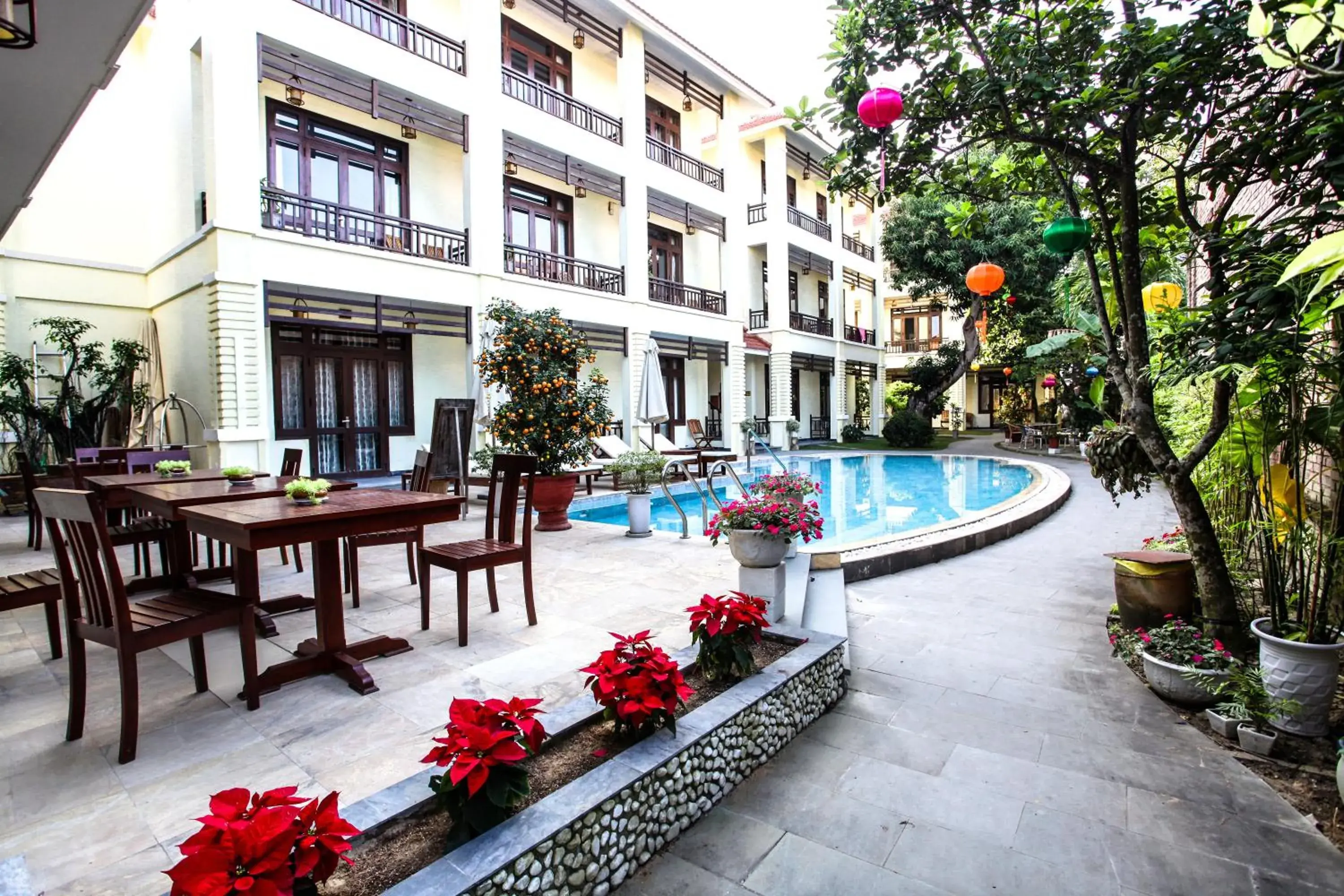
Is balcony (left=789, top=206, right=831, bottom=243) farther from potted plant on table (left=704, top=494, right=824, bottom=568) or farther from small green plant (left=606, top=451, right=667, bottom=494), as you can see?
potted plant on table (left=704, top=494, right=824, bottom=568)

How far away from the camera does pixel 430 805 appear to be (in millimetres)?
1759

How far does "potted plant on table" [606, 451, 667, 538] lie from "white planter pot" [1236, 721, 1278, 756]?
4.62m

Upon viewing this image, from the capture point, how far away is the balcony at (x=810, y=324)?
19766mm

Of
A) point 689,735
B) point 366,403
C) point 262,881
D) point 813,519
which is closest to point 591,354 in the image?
point 366,403

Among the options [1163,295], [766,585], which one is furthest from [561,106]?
[766,585]

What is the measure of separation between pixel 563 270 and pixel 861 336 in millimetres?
13508

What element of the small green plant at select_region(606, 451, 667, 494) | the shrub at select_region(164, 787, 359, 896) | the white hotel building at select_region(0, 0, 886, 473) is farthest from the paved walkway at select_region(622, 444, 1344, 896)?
the small green plant at select_region(606, 451, 667, 494)

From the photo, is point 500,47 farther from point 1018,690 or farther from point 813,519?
point 1018,690

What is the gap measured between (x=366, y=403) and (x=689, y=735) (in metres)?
10.6

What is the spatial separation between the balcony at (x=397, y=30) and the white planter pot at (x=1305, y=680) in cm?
1193

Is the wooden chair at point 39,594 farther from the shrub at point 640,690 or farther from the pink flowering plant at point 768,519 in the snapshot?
the pink flowering plant at point 768,519

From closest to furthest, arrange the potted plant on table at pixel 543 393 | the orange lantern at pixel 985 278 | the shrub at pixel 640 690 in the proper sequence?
the shrub at pixel 640 690 < the orange lantern at pixel 985 278 < the potted plant on table at pixel 543 393

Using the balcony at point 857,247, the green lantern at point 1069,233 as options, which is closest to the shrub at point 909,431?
the balcony at point 857,247

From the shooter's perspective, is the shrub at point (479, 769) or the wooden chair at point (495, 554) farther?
the wooden chair at point (495, 554)
